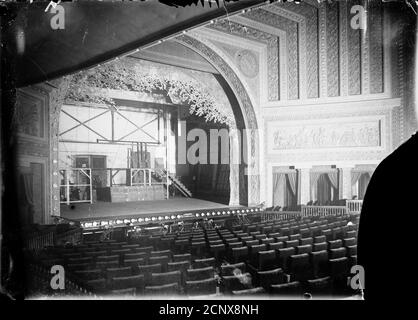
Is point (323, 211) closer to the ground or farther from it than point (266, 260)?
farther from it

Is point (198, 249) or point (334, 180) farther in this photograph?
point (334, 180)

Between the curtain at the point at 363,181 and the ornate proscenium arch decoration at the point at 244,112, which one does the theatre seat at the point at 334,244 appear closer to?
the curtain at the point at 363,181

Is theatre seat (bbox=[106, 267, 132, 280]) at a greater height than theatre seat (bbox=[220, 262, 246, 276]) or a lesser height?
greater

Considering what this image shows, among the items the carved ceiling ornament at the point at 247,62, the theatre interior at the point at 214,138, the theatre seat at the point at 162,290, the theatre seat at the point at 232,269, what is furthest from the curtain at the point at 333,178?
the theatre seat at the point at 162,290

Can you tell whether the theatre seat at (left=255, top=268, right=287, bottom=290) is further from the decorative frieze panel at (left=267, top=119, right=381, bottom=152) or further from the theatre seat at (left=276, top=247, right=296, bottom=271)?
the decorative frieze panel at (left=267, top=119, right=381, bottom=152)

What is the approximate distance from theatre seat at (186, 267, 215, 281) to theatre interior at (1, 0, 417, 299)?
1.5 inches

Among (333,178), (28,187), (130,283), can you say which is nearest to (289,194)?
(333,178)

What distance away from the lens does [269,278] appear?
389 cm

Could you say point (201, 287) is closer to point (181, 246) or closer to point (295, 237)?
point (181, 246)

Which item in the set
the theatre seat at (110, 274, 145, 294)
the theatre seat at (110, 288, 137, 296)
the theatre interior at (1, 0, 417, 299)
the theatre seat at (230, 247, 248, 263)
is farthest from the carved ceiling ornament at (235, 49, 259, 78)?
the theatre seat at (110, 288, 137, 296)

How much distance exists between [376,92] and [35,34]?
6.57 meters

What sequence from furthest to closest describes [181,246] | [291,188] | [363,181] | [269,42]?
[291,188] < [269,42] < [363,181] < [181,246]

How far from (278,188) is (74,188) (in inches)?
262

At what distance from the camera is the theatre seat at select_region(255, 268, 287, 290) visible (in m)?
3.84
